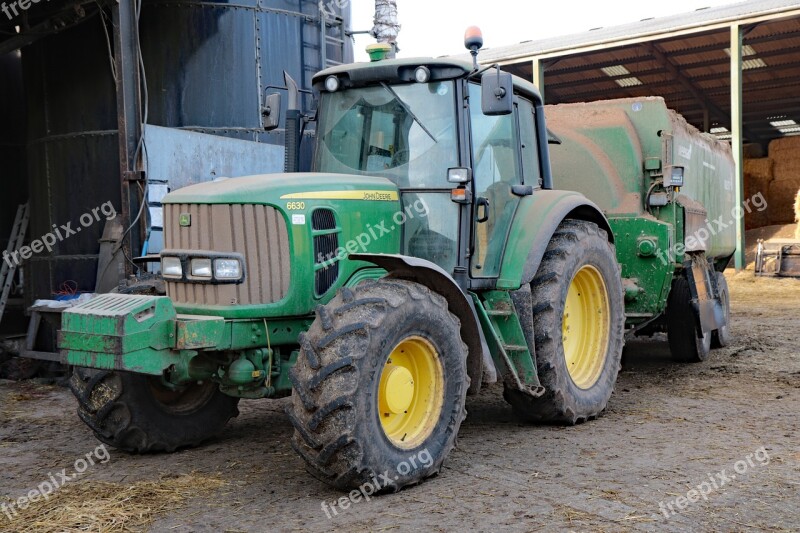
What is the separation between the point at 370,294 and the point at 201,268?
1.01 metres

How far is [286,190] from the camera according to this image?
4.59 m

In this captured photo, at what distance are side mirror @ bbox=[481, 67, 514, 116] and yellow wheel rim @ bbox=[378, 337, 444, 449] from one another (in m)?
1.42

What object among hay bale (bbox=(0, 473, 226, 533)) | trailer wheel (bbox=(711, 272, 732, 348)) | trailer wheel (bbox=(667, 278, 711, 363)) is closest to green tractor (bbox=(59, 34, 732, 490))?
hay bale (bbox=(0, 473, 226, 533))

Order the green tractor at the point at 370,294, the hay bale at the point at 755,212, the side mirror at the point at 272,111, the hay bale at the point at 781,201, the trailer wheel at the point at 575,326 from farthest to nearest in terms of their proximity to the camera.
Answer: the hay bale at the point at 755,212, the hay bale at the point at 781,201, the side mirror at the point at 272,111, the trailer wheel at the point at 575,326, the green tractor at the point at 370,294

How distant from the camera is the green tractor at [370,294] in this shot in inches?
168

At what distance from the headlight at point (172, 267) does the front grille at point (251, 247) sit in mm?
176

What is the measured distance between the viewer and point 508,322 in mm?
5441

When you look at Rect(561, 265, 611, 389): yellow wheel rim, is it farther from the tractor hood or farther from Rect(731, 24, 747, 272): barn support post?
Rect(731, 24, 747, 272): barn support post

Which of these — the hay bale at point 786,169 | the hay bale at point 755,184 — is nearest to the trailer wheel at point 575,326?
the hay bale at point 755,184

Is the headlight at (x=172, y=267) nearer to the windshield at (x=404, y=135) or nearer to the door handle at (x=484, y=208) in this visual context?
Result: the windshield at (x=404, y=135)

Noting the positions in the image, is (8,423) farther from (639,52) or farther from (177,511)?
(639,52)

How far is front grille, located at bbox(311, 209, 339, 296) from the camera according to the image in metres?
4.67

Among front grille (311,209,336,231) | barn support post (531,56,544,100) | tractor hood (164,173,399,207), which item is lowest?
front grille (311,209,336,231)

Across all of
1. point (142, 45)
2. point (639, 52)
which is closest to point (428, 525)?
point (142, 45)
